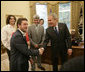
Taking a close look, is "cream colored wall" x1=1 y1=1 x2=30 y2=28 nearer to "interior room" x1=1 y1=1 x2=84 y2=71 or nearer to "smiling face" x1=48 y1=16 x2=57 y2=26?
"interior room" x1=1 y1=1 x2=84 y2=71

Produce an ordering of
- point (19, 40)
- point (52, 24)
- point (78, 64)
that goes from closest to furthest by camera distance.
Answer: point (78, 64) → point (19, 40) → point (52, 24)

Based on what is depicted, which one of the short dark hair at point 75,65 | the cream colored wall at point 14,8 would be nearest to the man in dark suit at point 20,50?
→ the short dark hair at point 75,65

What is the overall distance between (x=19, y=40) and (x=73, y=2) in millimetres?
3885

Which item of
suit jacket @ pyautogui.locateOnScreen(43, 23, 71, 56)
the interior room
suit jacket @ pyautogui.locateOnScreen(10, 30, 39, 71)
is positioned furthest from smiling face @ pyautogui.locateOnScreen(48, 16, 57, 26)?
the interior room

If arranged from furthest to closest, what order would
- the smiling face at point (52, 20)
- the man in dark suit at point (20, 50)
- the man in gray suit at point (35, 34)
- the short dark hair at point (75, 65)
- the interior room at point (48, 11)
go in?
the interior room at point (48, 11) < the man in gray suit at point (35, 34) < the smiling face at point (52, 20) < the man in dark suit at point (20, 50) < the short dark hair at point (75, 65)

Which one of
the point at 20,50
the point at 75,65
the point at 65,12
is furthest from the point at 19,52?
the point at 65,12

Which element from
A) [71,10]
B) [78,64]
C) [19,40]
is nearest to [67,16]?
[71,10]

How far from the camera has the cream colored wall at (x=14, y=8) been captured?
545 centimetres

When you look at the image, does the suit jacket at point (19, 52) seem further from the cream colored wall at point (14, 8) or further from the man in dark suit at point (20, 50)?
the cream colored wall at point (14, 8)

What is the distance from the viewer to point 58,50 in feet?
9.46

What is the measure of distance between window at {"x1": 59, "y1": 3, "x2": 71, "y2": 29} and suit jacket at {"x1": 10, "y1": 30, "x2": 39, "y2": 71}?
386cm

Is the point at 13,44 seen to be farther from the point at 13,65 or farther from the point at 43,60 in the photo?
the point at 43,60

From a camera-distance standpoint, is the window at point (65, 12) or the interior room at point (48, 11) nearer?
the interior room at point (48, 11)

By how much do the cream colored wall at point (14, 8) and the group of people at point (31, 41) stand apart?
2360mm
